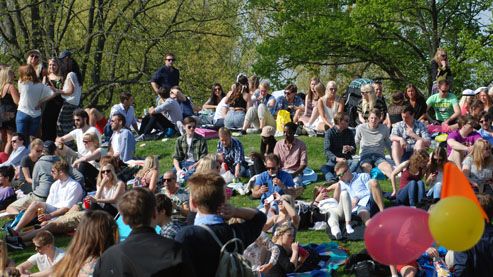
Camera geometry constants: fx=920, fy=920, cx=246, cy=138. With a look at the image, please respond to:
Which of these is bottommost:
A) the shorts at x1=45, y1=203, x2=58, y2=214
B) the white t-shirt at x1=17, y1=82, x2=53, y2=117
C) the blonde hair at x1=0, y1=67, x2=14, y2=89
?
the shorts at x1=45, y1=203, x2=58, y2=214

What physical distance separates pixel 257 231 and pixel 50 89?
29.8ft

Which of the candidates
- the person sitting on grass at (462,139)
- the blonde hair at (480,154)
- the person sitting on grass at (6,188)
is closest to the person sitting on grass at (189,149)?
the person sitting on grass at (6,188)

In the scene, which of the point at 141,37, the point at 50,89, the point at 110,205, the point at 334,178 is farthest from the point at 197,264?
the point at 141,37

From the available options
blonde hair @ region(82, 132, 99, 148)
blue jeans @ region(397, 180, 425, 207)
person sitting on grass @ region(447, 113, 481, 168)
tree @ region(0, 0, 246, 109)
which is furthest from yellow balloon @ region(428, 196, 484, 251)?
tree @ region(0, 0, 246, 109)

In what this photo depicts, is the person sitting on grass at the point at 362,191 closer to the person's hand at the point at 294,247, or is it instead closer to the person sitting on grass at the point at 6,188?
the person's hand at the point at 294,247

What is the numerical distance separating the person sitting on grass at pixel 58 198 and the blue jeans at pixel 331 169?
361 cm

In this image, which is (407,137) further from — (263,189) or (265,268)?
(265,268)

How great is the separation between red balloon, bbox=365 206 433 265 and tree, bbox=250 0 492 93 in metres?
23.6

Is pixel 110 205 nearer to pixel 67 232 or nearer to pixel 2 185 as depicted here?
pixel 67 232

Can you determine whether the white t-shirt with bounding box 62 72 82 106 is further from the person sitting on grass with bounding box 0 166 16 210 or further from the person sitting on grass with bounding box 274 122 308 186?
the person sitting on grass with bounding box 274 122 308 186

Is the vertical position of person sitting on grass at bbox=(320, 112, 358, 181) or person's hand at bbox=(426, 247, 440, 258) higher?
person sitting on grass at bbox=(320, 112, 358, 181)

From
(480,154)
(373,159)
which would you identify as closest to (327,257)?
(480,154)

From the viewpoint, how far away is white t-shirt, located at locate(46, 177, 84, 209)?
11867 mm

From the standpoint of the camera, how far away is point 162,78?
1817cm
